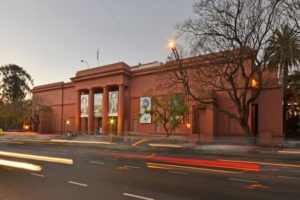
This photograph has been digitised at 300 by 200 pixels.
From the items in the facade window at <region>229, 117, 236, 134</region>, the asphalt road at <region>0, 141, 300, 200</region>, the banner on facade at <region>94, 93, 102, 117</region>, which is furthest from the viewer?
the banner on facade at <region>94, 93, 102, 117</region>

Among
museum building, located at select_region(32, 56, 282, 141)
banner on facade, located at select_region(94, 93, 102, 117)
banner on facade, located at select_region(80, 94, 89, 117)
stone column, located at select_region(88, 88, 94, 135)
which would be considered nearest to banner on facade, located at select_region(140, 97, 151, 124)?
museum building, located at select_region(32, 56, 282, 141)

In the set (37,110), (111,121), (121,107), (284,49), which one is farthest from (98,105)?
(284,49)

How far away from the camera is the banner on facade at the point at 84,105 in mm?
59125

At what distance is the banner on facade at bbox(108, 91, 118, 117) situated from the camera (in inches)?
2119

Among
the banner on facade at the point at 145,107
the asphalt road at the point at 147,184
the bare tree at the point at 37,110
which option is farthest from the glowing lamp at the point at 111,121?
the asphalt road at the point at 147,184

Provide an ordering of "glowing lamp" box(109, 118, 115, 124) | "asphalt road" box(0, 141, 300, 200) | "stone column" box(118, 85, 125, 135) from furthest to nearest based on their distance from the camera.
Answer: "glowing lamp" box(109, 118, 115, 124)
"stone column" box(118, 85, 125, 135)
"asphalt road" box(0, 141, 300, 200)

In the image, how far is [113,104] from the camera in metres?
54.2

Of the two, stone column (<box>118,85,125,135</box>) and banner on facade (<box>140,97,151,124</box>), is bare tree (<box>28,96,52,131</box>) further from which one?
banner on facade (<box>140,97,151,124</box>)

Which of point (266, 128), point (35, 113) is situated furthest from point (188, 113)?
point (35, 113)

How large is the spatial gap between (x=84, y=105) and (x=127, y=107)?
10.3m

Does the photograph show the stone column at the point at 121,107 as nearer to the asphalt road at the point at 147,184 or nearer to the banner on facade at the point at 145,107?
the banner on facade at the point at 145,107

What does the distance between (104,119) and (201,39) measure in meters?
30.1

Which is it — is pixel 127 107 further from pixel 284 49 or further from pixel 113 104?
pixel 284 49

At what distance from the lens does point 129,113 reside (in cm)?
5428
